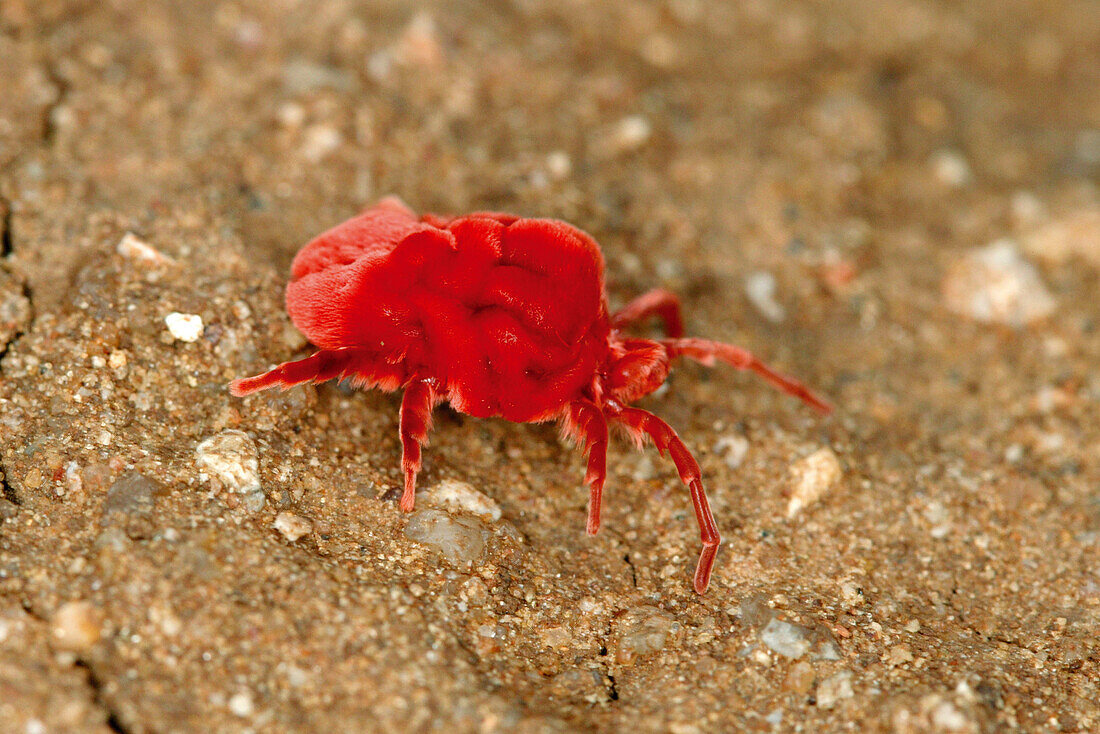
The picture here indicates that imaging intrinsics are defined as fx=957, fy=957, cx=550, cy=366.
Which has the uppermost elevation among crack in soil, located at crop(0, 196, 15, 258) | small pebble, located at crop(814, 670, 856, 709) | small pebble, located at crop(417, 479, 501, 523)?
→ crack in soil, located at crop(0, 196, 15, 258)

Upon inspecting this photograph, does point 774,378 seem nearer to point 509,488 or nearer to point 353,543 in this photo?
point 509,488

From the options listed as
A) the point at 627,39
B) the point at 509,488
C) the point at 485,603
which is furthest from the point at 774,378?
the point at 627,39

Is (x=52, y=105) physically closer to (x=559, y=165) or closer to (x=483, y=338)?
(x=559, y=165)

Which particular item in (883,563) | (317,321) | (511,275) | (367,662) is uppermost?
(511,275)

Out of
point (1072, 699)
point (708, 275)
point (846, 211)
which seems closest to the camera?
point (1072, 699)

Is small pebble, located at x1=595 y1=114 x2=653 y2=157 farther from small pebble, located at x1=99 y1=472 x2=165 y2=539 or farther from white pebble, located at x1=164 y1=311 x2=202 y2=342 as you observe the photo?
small pebble, located at x1=99 y1=472 x2=165 y2=539

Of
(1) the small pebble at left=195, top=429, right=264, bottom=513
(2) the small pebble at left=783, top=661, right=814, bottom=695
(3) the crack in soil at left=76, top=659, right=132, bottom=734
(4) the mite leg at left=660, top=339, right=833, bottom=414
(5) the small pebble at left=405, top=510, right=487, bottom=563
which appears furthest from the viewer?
(4) the mite leg at left=660, top=339, right=833, bottom=414

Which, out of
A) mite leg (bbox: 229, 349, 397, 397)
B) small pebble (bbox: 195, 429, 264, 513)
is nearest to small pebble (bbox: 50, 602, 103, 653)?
small pebble (bbox: 195, 429, 264, 513)
